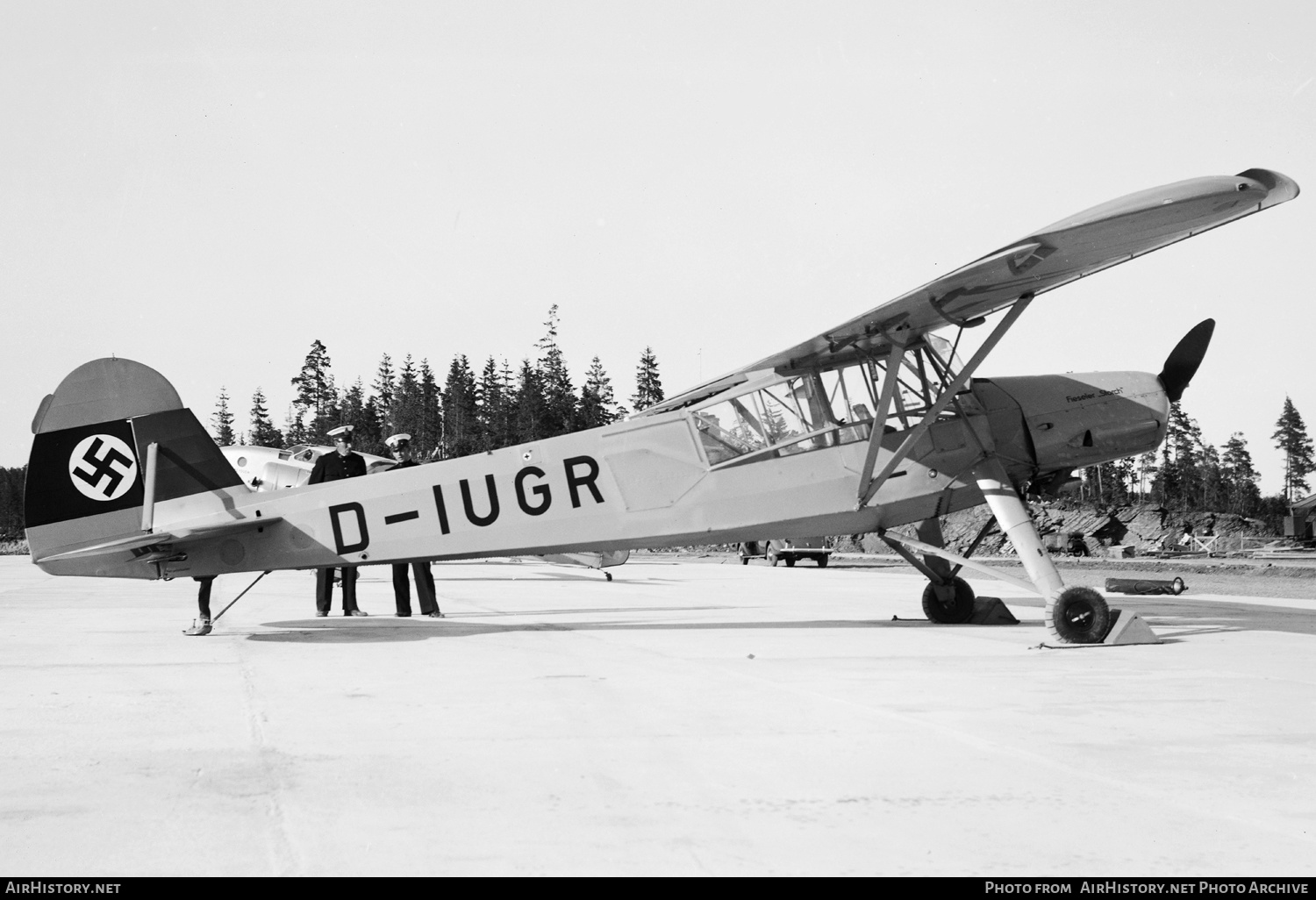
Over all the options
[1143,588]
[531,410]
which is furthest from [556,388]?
[1143,588]

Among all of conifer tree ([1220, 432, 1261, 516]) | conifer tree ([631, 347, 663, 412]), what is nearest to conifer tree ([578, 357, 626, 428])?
conifer tree ([631, 347, 663, 412])

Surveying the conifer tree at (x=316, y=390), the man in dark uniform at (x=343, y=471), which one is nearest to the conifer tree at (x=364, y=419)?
Result: the conifer tree at (x=316, y=390)

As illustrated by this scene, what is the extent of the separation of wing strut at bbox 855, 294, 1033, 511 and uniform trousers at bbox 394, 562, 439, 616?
4909mm

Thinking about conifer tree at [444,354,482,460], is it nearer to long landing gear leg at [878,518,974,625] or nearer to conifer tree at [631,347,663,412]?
conifer tree at [631,347,663,412]

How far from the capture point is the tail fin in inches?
350

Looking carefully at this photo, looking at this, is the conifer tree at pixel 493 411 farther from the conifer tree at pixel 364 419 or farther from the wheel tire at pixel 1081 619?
the wheel tire at pixel 1081 619

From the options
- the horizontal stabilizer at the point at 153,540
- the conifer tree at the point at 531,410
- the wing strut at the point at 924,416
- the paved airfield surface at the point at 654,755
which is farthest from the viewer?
the conifer tree at the point at 531,410

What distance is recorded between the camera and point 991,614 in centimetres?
1128

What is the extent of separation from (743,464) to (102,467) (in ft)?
18.9

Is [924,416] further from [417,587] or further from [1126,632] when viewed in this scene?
[417,587]

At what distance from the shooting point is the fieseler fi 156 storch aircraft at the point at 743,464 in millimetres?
8906

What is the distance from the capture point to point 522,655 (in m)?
8.05

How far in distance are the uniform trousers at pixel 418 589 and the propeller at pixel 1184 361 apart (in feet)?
26.8

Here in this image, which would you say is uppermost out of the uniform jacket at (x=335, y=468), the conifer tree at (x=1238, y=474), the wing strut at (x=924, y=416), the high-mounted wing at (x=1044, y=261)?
the high-mounted wing at (x=1044, y=261)
